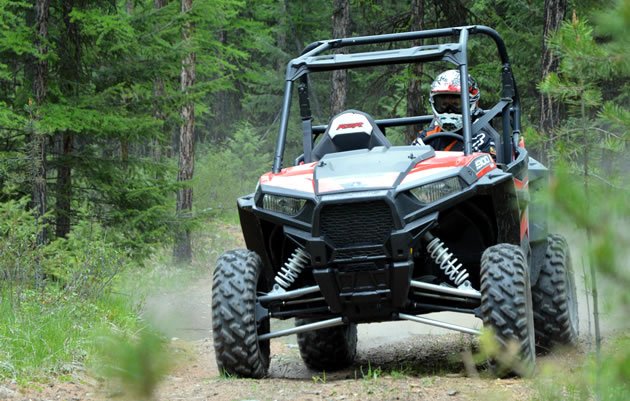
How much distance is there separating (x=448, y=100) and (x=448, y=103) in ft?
0.08

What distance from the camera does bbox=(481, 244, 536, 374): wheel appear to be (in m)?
4.86

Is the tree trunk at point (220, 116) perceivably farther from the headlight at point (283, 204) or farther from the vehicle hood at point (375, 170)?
the headlight at point (283, 204)

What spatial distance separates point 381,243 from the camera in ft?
16.6

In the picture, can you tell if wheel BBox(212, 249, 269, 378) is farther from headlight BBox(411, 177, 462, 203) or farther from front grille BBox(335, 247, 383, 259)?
headlight BBox(411, 177, 462, 203)

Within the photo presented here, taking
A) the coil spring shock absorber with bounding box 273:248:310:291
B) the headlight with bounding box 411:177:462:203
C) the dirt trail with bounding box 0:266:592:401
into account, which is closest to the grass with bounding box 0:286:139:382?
the dirt trail with bounding box 0:266:592:401

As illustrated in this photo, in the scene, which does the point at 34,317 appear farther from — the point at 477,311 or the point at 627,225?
the point at 627,225

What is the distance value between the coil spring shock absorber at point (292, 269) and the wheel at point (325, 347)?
1.10m

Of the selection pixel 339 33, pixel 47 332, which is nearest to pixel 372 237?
pixel 47 332

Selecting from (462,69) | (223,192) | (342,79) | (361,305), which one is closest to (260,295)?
(361,305)

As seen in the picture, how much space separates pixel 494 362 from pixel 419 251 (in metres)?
1.07

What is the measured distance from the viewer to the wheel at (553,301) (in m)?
6.39

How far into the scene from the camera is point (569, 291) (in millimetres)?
6824

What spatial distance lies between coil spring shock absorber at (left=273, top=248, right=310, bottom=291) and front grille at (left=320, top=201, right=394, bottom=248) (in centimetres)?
51

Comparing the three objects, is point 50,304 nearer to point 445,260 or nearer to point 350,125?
point 350,125
